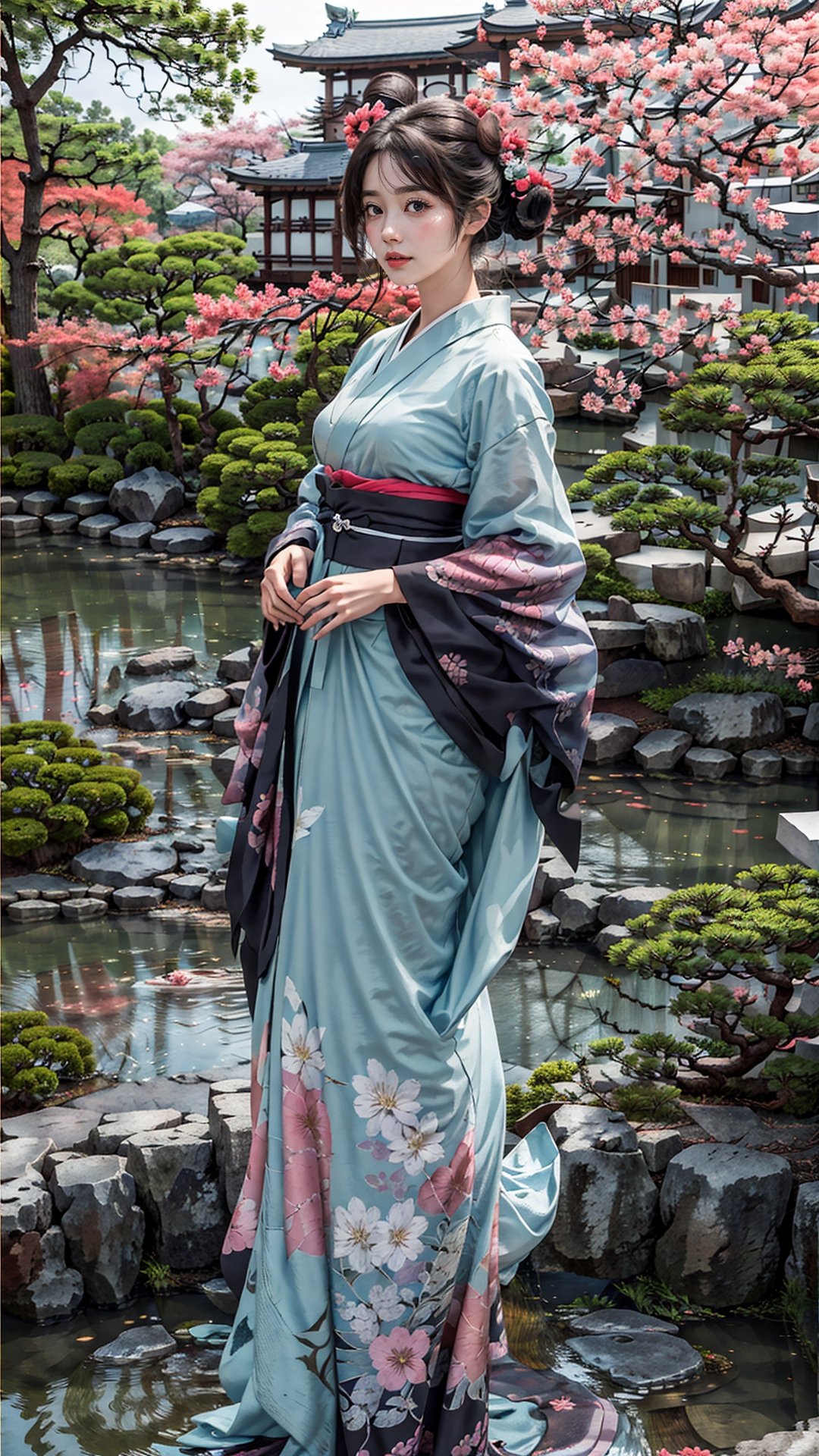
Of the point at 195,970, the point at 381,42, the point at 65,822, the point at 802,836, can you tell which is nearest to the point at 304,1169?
the point at 802,836

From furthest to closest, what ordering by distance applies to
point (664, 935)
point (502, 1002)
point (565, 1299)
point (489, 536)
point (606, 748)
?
point (606, 748) → point (502, 1002) → point (664, 935) → point (565, 1299) → point (489, 536)

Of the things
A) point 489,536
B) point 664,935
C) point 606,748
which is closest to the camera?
point 489,536

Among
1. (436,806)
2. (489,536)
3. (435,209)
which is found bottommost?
(436,806)

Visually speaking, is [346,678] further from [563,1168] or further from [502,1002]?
[502,1002]

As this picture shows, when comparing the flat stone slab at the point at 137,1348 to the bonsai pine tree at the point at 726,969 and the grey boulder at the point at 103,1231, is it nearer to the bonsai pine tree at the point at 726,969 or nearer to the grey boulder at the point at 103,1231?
the grey boulder at the point at 103,1231

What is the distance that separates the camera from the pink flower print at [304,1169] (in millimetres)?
2465

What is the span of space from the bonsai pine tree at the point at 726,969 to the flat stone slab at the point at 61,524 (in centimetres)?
1244

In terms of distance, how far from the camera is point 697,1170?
328cm

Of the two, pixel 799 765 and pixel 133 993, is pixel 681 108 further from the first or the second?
pixel 133 993

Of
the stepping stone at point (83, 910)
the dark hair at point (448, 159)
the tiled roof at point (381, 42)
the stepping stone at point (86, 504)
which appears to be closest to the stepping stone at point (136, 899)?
the stepping stone at point (83, 910)

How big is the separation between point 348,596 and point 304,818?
0.41 meters

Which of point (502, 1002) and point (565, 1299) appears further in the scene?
point (502, 1002)

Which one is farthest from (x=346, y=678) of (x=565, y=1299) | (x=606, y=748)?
(x=606, y=748)

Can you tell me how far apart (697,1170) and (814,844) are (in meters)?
0.80
